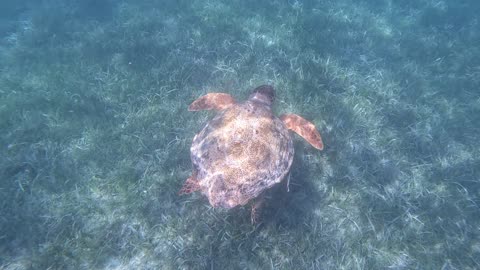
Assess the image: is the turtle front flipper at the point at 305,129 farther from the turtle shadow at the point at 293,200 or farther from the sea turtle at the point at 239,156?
the sea turtle at the point at 239,156

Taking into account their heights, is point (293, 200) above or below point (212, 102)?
below

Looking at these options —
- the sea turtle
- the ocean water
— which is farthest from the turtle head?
the ocean water

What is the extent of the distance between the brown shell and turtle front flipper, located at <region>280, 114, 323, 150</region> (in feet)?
2.85

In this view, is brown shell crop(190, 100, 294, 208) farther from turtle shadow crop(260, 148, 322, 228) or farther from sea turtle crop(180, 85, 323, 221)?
turtle shadow crop(260, 148, 322, 228)

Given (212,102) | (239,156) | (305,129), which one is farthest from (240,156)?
(212,102)

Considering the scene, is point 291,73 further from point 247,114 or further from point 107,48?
→ point 107,48

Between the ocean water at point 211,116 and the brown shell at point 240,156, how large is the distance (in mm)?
1122

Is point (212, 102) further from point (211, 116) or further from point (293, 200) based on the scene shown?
point (293, 200)

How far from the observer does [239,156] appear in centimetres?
403

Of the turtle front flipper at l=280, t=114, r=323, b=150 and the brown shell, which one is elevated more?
the brown shell

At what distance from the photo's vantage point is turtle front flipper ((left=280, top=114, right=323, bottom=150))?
5.38 meters

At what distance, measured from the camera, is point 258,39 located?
8.11 m

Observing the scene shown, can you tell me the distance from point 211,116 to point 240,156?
2.40m

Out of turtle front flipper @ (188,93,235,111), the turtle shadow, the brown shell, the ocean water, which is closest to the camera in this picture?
the brown shell
